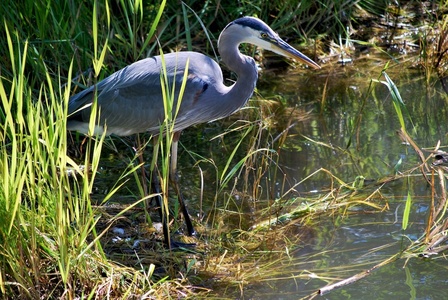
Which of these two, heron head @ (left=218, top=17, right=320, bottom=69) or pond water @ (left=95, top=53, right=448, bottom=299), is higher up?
heron head @ (left=218, top=17, right=320, bottom=69)

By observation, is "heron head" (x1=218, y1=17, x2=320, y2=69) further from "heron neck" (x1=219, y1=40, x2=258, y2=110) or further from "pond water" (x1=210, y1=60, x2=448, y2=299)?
"pond water" (x1=210, y1=60, x2=448, y2=299)

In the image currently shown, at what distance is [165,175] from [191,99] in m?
0.98

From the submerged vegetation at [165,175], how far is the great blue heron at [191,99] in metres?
0.14

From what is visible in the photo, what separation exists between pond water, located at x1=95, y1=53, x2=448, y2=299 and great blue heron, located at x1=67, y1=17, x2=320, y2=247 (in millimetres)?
303

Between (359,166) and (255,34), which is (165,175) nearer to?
(255,34)

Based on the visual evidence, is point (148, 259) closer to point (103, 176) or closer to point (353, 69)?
point (103, 176)

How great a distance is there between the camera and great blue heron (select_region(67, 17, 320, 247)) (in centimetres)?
407

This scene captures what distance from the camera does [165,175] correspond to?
10.2ft

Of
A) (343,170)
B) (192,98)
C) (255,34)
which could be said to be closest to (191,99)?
(192,98)

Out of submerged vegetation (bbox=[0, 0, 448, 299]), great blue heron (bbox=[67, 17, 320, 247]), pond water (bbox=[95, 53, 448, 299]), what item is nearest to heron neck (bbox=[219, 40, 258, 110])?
great blue heron (bbox=[67, 17, 320, 247])

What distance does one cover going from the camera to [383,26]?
6.63m

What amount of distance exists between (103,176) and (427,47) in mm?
2784

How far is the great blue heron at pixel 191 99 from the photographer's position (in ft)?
13.3

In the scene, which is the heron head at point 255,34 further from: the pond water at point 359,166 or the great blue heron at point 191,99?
the pond water at point 359,166
